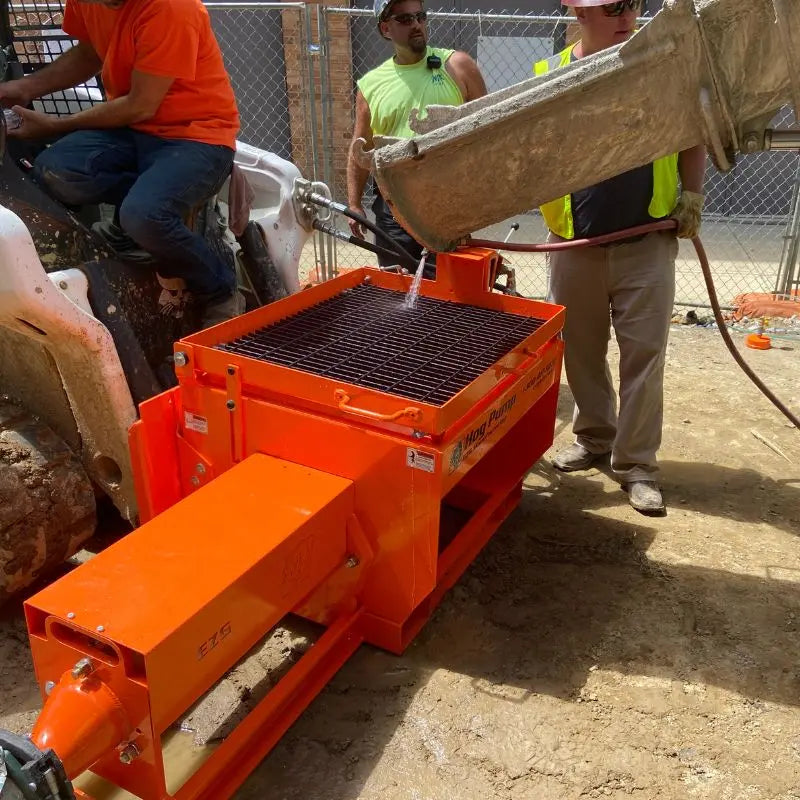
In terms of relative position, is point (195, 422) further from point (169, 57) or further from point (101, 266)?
point (169, 57)

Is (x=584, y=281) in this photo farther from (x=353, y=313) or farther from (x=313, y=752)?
(x=313, y=752)

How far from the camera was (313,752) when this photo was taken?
2.29 meters

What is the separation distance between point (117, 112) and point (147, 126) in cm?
14

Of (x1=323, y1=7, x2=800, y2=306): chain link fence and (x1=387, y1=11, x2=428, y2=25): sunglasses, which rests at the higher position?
(x1=387, y1=11, x2=428, y2=25): sunglasses

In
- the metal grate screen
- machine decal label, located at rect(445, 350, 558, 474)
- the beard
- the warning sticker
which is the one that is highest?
the beard

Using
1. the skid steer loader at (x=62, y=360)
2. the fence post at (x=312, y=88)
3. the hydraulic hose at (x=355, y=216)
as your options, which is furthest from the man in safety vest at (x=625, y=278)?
the fence post at (x=312, y=88)

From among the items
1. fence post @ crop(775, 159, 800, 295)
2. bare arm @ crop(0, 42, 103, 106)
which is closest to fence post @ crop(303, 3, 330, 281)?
bare arm @ crop(0, 42, 103, 106)

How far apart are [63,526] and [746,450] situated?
3306 mm

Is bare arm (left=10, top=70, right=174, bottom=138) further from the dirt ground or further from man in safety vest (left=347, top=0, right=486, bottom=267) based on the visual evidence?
the dirt ground

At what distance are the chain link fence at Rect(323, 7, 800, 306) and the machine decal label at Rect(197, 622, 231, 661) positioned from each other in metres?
6.89

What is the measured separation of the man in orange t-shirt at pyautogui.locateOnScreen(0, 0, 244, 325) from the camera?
288 cm

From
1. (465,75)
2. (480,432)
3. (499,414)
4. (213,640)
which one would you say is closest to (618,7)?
(465,75)

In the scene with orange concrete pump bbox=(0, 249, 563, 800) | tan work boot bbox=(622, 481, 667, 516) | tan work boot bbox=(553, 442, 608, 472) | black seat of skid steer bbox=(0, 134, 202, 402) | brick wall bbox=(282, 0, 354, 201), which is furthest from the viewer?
brick wall bbox=(282, 0, 354, 201)

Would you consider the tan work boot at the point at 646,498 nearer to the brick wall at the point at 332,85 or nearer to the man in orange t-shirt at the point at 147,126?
the man in orange t-shirt at the point at 147,126
